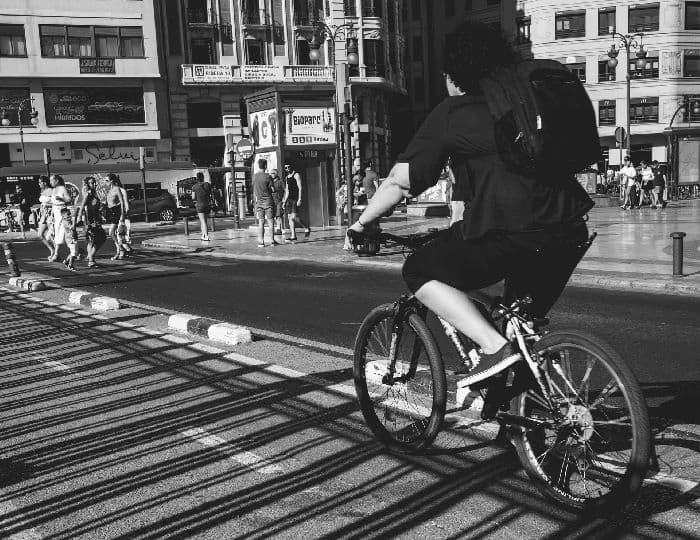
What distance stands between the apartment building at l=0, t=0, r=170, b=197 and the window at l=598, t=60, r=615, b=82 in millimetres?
30292

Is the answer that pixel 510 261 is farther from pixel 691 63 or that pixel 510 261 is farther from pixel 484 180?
pixel 691 63

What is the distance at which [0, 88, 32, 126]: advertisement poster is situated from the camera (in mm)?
40750

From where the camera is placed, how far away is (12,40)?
4050 cm

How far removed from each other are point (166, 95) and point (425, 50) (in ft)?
73.5

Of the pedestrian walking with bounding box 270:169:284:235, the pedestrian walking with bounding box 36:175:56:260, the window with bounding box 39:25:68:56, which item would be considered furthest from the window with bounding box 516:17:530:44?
the pedestrian walking with bounding box 36:175:56:260

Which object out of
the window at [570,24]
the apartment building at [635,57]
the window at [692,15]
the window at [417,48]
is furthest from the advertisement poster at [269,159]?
the window at [692,15]

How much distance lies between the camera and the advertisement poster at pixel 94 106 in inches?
1646

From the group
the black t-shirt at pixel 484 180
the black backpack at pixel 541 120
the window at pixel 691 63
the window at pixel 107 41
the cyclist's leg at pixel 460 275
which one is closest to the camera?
the black backpack at pixel 541 120

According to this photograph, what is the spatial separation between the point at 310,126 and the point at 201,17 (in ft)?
96.7

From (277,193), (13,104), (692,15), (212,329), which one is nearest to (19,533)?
(212,329)

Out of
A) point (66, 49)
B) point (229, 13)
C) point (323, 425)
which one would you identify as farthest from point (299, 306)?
point (229, 13)

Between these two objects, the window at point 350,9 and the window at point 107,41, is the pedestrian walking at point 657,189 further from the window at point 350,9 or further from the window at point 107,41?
the window at point 107,41

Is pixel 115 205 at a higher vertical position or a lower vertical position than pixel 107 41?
lower

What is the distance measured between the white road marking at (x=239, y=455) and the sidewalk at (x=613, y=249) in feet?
13.1
